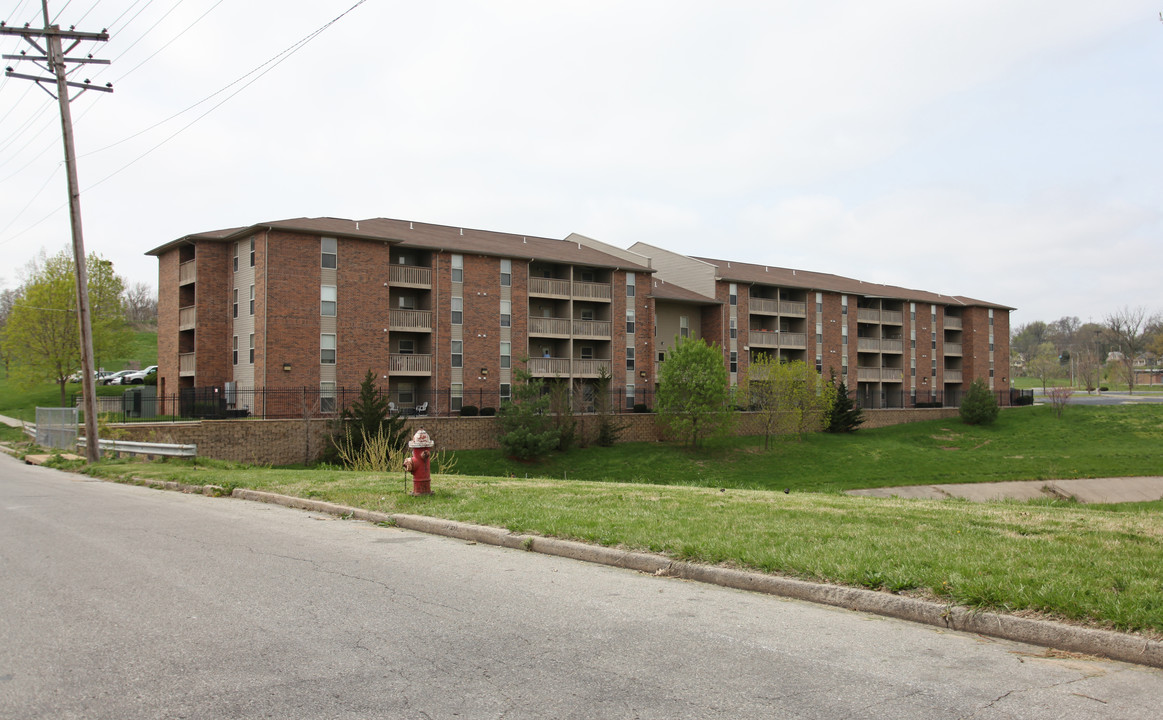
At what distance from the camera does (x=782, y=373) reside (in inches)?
2116

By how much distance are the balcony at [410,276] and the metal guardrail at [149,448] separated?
21.9 metres

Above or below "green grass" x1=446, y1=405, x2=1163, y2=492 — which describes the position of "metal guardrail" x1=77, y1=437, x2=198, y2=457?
above

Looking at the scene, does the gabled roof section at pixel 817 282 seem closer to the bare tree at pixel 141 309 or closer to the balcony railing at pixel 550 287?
the balcony railing at pixel 550 287

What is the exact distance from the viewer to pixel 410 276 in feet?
151

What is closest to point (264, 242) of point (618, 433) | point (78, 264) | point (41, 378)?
point (78, 264)

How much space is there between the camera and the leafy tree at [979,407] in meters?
63.2

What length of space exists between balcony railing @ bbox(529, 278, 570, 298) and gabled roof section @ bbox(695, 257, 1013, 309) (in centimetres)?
1510

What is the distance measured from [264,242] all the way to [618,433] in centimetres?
2348

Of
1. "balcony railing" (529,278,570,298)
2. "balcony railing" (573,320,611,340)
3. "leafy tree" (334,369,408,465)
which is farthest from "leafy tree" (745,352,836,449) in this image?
"leafy tree" (334,369,408,465)

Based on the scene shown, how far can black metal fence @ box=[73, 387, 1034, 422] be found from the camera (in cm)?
3866

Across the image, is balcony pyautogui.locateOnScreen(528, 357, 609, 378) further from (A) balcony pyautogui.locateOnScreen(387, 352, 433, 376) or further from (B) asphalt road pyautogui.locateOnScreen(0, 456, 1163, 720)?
(B) asphalt road pyautogui.locateOnScreen(0, 456, 1163, 720)

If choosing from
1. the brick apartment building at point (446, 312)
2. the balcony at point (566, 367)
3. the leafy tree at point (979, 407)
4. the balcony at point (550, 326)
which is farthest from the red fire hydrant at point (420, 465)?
the leafy tree at point (979, 407)

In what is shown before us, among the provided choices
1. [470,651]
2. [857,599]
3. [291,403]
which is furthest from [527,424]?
[470,651]

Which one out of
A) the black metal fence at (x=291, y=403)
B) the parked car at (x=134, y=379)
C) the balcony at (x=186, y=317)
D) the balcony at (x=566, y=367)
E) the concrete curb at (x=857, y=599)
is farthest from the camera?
the parked car at (x=134, y=379)
